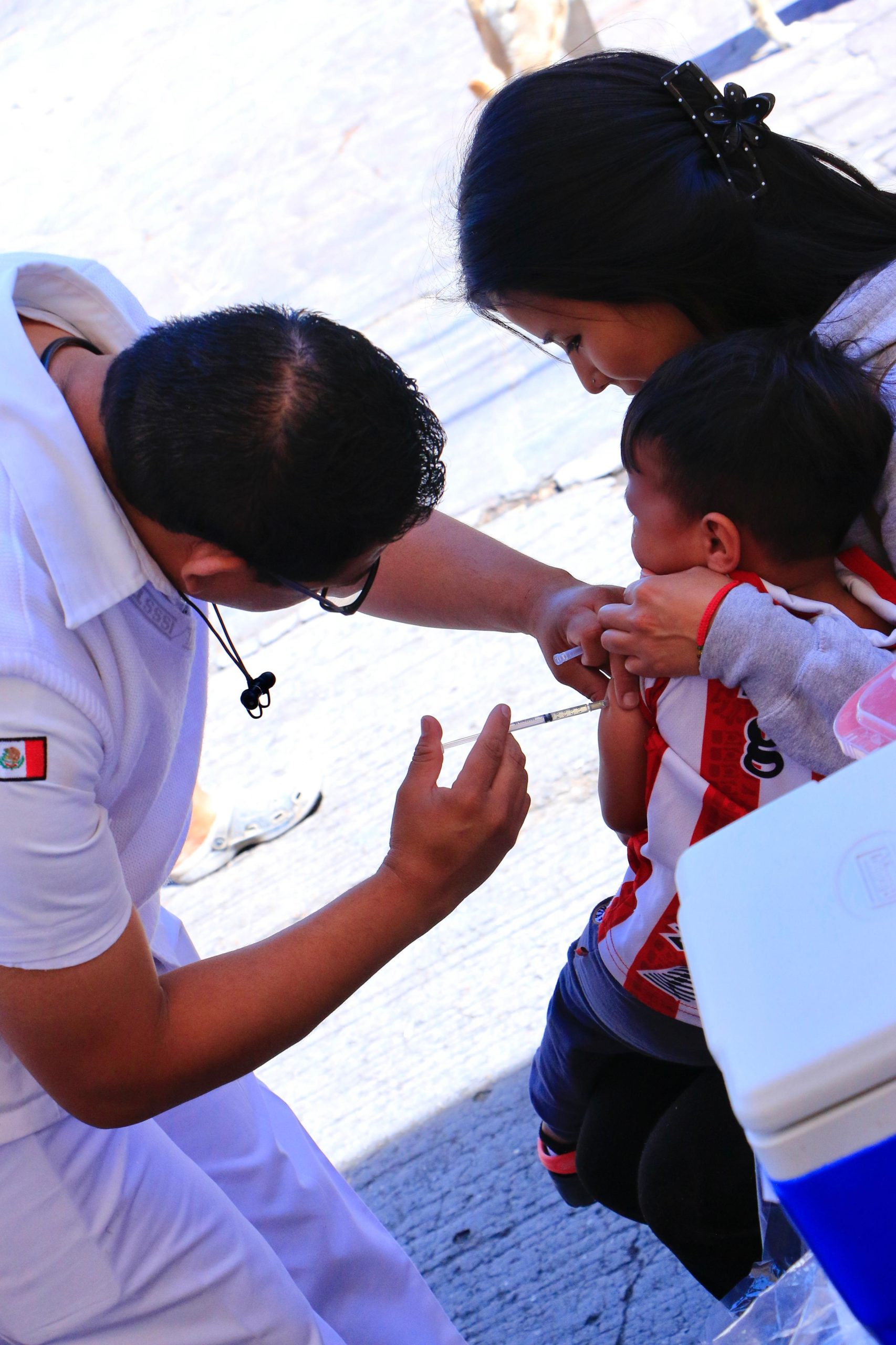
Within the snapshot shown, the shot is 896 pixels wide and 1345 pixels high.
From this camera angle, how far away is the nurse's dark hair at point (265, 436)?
109 centimetres

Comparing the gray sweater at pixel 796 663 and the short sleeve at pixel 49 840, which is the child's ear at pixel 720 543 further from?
the short sleeve at pixel 49 840

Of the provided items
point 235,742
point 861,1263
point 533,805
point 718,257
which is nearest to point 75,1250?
point 861,1263

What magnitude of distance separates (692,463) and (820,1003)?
74 cm

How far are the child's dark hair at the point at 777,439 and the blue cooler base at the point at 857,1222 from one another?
2.40ft

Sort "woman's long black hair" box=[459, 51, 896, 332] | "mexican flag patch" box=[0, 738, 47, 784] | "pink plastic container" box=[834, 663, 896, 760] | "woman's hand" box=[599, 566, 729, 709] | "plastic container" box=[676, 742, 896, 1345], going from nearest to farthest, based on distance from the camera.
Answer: "plastic container" box=[676, 742, 896, 1345] < "pink plastic container" box=[834, 663, 896, 760] < "mexican flag patch" box=[0, 738, 47, 784] < "woman's hand" box=[599, 566, 729, 709] < "woman's long black hair" box=[459, 51, 896, 332]

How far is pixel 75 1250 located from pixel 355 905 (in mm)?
458

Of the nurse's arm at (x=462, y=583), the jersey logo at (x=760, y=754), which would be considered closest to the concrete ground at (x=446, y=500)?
the nurse's arm at (x=462, y=583)

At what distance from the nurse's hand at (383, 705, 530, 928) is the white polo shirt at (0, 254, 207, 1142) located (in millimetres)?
276

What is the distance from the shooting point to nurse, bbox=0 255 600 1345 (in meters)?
1.08

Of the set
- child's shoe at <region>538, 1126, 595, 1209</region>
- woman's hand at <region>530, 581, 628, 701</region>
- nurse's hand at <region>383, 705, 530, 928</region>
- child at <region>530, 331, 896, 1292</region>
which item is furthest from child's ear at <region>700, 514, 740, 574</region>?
child's shoe at <region>538, 1126, 595, 1209</region>

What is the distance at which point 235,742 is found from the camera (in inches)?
141

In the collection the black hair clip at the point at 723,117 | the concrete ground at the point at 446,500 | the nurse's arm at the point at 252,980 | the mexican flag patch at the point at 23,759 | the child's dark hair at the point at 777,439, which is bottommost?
the concrete ground at the point at 446,500

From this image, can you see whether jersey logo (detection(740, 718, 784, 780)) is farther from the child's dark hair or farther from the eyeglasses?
the eyeglasses

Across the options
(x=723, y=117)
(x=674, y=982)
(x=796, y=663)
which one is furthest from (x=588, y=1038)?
(x=723, y=117)
